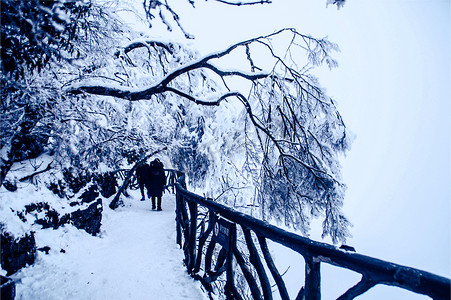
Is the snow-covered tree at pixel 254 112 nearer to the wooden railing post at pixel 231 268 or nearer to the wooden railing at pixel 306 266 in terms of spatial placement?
the wooden railing at pixel 306 266

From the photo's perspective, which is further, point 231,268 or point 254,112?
point 254,112

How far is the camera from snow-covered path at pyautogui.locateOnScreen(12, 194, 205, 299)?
343cm

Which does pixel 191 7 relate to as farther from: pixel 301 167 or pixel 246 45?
pixel 301 167

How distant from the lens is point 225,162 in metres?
6.19

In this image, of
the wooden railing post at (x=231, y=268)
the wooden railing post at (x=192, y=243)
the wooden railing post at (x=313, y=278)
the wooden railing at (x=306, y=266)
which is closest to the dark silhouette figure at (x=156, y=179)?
the wooden railing post at (x=192, y=243)

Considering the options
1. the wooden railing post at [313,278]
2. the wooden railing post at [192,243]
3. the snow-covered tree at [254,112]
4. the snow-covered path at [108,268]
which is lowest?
the snow-covered path at [108,268]

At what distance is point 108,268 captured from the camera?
14.0 ft

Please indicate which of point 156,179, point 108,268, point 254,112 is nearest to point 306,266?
point 254,112

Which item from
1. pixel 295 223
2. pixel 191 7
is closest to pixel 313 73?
pixel 191 7

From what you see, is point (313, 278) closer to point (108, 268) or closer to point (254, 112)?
point (254, 112)

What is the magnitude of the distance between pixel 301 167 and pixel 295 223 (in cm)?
131

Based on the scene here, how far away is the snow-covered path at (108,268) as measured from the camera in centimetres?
343

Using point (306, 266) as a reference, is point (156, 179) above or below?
below

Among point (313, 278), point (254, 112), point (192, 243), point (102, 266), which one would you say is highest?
point (254, 112)
